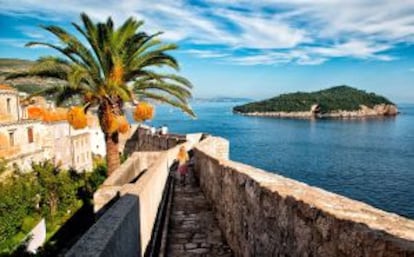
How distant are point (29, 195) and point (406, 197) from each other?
35200 millimetres

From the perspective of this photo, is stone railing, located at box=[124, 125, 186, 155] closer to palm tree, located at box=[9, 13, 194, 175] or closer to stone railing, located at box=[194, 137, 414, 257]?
palm tree, located at box=[9, 13, 194, 175]

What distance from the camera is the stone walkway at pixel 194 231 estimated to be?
Answer: 676 cm

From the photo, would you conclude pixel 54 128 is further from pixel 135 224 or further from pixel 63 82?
pixel 135 224

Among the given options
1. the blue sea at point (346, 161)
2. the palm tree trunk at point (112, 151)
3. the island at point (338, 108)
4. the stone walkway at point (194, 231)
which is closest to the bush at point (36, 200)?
the palm tree trunk at point (112, 151)

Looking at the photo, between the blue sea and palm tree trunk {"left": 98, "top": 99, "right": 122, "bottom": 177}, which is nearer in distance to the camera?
palm tree trunk {"left": 98, "top": 99, "right": 122, "bottom": 177}

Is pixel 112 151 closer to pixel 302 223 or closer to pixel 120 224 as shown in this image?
pixel 120 224

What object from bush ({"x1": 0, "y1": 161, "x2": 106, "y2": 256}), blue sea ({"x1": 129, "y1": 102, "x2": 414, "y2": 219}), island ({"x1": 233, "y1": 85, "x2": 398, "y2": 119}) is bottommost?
blue sea ({"x1": 129, "y1": 102, "x2": 414, "y2": 219})

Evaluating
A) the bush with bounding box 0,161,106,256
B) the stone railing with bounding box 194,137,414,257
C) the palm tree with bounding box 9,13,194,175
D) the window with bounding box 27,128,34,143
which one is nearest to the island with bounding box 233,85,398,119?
the window with bounding box 27,128,34,143

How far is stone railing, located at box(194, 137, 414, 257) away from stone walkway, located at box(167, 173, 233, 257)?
513 mm

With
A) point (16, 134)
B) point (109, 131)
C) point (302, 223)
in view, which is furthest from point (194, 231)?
point (16, 134)

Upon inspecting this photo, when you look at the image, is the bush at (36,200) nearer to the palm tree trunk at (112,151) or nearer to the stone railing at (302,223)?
the palm tree trunk at (112,151)

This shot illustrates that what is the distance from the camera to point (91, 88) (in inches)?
488

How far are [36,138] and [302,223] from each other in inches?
1430

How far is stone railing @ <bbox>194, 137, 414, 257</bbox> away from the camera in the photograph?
240cm
